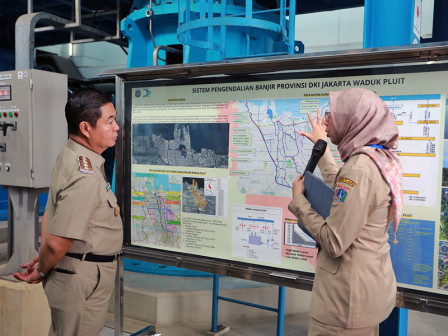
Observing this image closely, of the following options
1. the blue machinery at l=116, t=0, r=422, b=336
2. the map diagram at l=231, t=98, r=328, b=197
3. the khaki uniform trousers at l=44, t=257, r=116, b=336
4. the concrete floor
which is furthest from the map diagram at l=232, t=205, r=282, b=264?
the concrete floor

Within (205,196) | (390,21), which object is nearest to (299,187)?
(205,196)

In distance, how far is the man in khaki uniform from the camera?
1918 mm

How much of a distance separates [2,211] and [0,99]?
509cm

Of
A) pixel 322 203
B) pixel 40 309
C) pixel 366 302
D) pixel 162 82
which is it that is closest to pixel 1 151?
pixel 40 309

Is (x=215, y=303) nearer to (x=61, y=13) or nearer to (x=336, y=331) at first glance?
(x=336, y=331)

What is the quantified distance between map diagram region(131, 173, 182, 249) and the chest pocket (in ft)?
3.69

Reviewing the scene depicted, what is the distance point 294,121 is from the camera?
2176 millimetres

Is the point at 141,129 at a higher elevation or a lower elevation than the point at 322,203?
higher

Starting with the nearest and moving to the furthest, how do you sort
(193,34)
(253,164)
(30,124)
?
(253,164), (30,124), (193,34)

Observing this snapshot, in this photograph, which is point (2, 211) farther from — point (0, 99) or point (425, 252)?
point (425, 252)

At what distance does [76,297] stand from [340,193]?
1.32 m

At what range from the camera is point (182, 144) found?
2.51 metres

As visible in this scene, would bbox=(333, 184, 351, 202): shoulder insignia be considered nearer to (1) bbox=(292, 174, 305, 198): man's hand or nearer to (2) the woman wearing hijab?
(2) the woman wearing hijab

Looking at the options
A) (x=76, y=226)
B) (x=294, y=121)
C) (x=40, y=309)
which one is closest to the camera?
(x=76, y=226)
